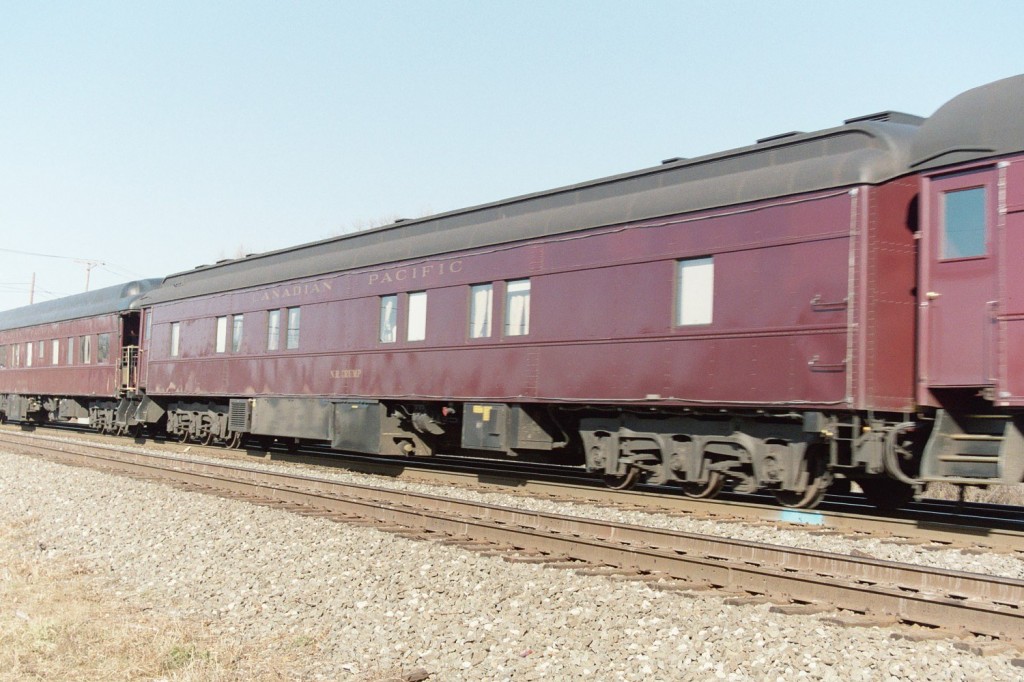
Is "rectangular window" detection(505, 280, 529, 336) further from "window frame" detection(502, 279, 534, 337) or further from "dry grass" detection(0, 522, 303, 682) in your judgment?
"dry grass" detection(0, 522, 303, 682)

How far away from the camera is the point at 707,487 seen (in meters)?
10.2

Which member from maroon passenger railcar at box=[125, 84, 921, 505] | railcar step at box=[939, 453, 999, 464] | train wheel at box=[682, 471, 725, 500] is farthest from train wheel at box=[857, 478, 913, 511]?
railcar step at box=[939, 453, 999, 464]

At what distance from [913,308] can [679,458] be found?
3.02m

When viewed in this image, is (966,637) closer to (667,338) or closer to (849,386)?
(849,386)

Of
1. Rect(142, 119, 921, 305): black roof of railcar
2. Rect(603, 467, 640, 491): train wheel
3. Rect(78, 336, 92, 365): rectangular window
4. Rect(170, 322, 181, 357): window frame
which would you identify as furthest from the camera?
Rect(78, 336, 92, 365): rectangular window

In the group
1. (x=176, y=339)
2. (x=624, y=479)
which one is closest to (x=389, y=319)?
(x=624, y=479)

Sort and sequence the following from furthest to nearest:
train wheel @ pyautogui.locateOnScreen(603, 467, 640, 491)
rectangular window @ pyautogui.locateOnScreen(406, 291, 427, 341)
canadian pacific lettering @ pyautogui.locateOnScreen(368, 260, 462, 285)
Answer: rectangular window @ pyautogui.locateOnScreen(406, 291, 427, 341) < canadian pacific lettering @ pyautogui.locateOnScreen(368, 260, 462, 285) < train wheel @ pyautogui.locateOnScreen(603, 467, 640, 491)

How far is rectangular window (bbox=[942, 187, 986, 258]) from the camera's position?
7969mm

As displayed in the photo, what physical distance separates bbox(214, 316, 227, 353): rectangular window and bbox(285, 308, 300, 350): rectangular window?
2504mm

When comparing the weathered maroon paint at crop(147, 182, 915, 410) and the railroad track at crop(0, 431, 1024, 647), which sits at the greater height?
the weathered maroon paint at crop(147, 182, 915, 410)

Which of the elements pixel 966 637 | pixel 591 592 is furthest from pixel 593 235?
pixel 966 637

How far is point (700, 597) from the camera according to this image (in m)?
6.05

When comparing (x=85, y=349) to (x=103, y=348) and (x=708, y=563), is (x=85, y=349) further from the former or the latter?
(x=708, y=563)

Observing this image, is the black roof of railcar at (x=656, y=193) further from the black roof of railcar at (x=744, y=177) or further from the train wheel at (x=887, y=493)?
the train wheel at (x=887, y=493)
